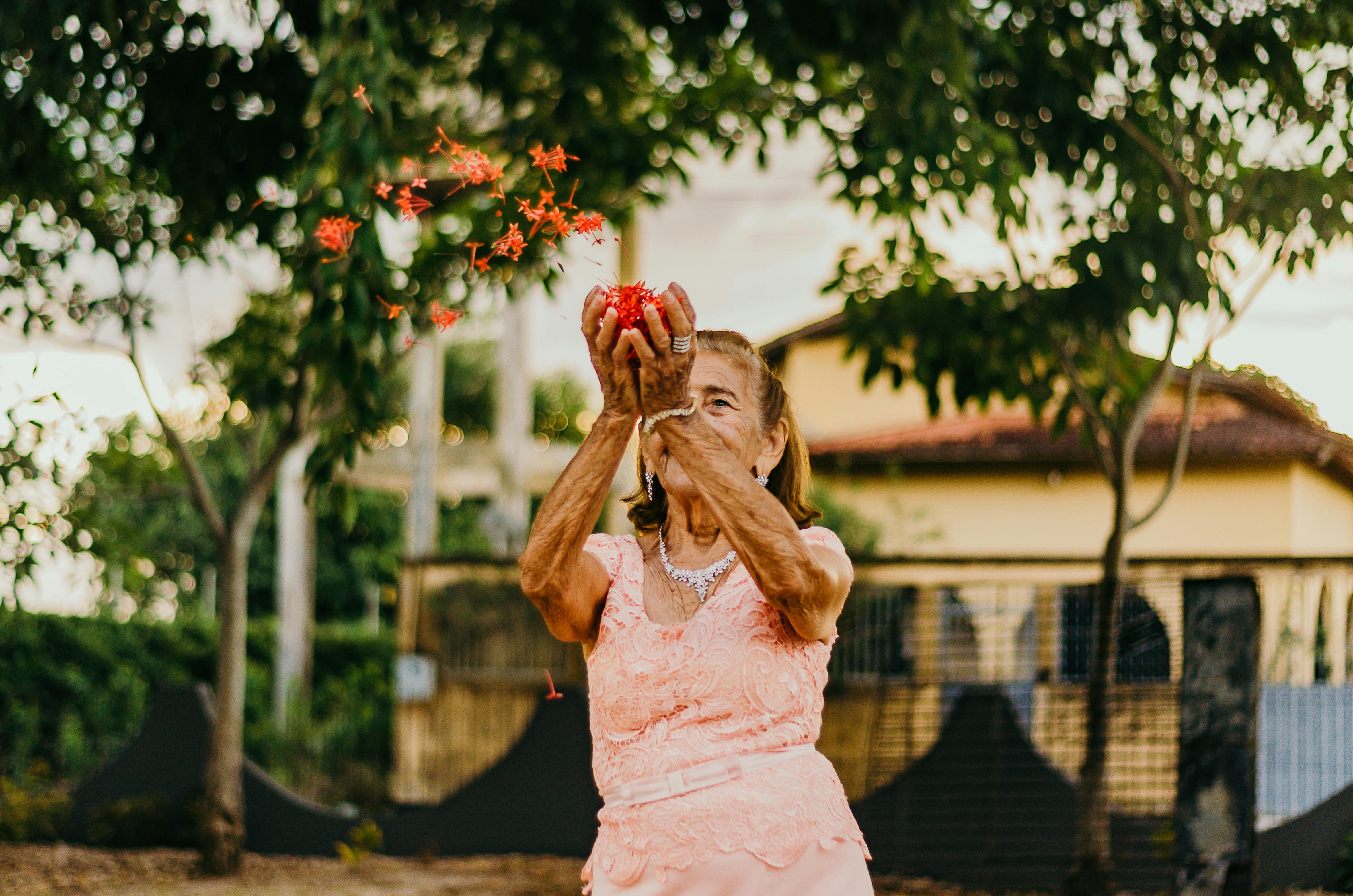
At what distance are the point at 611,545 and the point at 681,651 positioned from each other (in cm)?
29

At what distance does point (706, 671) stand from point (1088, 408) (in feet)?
16.2

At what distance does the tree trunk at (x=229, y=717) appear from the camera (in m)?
7.17

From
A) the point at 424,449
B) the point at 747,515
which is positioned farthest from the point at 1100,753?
the point at 424,449

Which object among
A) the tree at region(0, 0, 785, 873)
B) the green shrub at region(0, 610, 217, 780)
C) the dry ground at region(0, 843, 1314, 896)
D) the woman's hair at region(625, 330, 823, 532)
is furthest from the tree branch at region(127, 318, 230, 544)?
the woman's hair at region(625, 330, 823, 532)

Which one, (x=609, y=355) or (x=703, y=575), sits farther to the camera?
(x=703, y=575)

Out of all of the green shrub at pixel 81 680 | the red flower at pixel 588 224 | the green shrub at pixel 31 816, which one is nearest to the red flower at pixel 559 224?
the red flower at pixel 588 224

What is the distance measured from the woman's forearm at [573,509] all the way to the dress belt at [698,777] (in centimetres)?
32

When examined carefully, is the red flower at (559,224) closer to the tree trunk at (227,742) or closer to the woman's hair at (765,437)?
the woman's hair at (765,437)

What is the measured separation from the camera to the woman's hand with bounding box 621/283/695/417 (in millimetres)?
1717

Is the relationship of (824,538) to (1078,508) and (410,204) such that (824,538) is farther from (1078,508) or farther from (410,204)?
(1078,508)

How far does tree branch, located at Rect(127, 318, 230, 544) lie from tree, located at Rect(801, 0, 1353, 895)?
3651mm

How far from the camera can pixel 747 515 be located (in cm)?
183

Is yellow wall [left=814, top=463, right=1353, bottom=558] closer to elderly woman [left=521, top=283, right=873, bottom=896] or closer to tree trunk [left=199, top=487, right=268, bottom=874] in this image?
tree trunk [left=199, top=487, right=268, bottom=874]

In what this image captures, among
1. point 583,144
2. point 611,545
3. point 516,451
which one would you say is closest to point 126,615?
point 516,451
